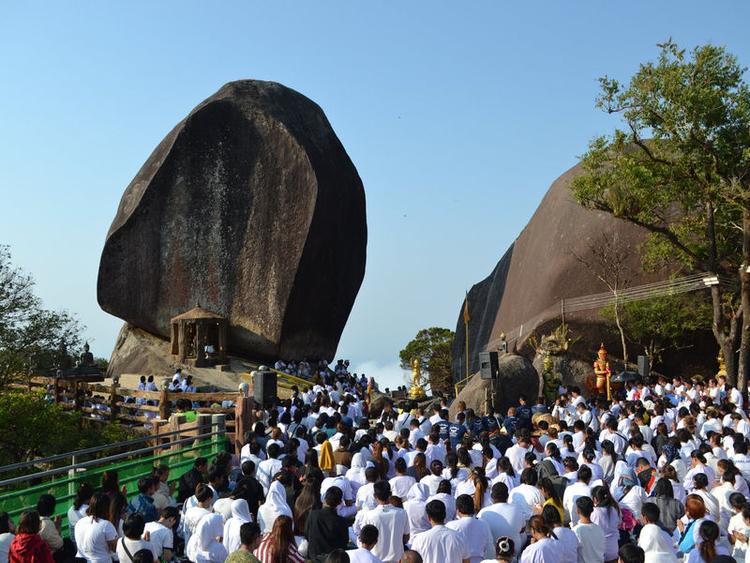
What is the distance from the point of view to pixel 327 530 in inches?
296

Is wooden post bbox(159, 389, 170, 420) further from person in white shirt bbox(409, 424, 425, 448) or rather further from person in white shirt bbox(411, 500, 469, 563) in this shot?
person in white shirt bbox(411, 500, 469, 563)

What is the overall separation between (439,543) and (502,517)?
1037mm

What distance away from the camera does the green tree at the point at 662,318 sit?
30.1m

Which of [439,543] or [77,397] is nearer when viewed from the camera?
[439,543]

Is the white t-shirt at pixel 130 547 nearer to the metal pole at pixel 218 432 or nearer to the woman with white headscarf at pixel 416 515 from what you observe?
the woman with white headscarf at pixel 416 515

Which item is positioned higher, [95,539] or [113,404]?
[113,404]

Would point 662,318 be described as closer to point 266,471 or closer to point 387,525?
point 266,471

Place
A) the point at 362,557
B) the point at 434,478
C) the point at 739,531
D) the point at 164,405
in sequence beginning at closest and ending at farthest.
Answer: the point at 362,557 < the point at 739,531 < the point at 434,478 < the point at 164,405

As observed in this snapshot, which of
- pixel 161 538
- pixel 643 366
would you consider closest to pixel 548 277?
pixel 643 366

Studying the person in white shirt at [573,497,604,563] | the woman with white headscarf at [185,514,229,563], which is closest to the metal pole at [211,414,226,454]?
the woman with white headscarf at [185,514,229,563]

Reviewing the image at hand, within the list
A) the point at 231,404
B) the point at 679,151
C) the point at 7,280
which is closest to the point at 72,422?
the point at 231,404

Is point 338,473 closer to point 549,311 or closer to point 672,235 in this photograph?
point 672,235

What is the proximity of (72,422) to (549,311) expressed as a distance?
19025mm

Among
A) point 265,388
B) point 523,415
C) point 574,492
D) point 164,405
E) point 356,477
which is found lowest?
point 574,492
